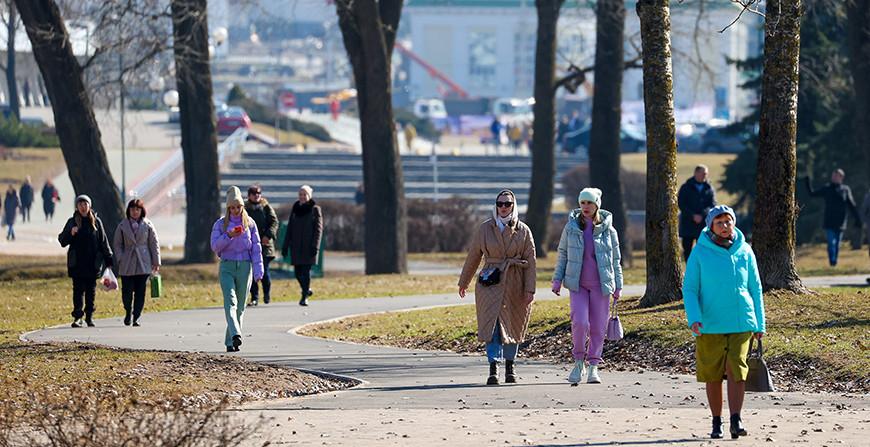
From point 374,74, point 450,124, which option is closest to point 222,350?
point 374,74

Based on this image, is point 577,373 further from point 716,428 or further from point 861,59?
point 861,59

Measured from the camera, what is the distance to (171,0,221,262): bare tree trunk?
3322 cm

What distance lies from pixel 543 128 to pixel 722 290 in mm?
25890

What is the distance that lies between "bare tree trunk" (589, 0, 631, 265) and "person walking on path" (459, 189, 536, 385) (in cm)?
1989

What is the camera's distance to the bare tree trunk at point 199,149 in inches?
1308

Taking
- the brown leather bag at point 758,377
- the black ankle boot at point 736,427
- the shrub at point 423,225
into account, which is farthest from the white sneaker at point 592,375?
the shrub at point 423,225

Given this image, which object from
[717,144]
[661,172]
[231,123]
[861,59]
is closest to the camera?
[661,172]

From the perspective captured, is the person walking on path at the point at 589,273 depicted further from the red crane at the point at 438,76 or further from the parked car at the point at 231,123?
the red crane at the point at 438,76

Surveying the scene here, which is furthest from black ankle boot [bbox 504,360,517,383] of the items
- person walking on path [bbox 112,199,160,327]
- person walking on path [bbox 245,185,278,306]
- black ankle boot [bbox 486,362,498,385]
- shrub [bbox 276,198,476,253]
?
shrub [bbox 276,198,476,253]

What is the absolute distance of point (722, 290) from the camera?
11.9 meters

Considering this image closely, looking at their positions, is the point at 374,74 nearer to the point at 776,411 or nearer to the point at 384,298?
the point at 384,298

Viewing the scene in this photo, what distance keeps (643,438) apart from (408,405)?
248cm

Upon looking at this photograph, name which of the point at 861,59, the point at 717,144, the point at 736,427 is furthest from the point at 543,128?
the point at 717,144

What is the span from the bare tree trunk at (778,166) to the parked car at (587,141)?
5824 cm
